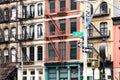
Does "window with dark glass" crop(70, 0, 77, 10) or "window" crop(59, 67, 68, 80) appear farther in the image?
"window" crop(59, 67, 68, 80)

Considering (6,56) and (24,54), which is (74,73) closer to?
(24,54)

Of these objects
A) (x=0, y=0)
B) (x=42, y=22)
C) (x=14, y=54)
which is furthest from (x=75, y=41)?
(x=0, y=0)

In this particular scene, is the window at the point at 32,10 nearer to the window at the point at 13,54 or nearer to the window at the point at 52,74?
the window at the point at 13,54

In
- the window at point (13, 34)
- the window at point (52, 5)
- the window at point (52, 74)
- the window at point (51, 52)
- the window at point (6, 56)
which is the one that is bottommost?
the window at point (52, 74)

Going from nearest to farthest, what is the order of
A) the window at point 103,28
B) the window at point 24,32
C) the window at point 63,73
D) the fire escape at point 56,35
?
the window at point 103,28 < the window at point 63,73 < the fire escape at point 56,35 < the window at point 24,32

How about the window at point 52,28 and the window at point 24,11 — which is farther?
the window at point 24,11

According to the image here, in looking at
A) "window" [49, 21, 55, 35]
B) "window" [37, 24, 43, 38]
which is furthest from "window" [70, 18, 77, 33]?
"window" [37, 24, 43, 38]

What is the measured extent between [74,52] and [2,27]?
1593 centimetres

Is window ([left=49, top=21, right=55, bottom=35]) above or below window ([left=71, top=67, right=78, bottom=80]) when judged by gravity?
above

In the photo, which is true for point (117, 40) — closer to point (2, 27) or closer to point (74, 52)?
point (74, 52)

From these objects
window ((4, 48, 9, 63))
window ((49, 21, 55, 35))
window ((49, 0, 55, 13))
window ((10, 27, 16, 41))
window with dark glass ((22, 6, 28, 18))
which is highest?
window ((49, 0, 55, 13))

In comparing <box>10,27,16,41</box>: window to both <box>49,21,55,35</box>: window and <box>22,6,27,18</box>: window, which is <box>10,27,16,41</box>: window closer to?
<box>22,6,27,18</box>: window

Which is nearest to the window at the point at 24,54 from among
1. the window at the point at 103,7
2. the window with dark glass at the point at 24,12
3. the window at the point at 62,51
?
the window with dark glass at the point at 24,12

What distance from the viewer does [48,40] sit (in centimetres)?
6266
